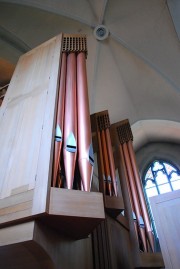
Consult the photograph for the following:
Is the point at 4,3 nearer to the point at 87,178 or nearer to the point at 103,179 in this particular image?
the point at 103,179

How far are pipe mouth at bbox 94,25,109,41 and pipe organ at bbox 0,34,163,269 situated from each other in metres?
3.47

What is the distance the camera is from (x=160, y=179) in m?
7.59

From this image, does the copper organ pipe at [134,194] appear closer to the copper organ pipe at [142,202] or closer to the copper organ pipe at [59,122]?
the copper organ pipe at [142,202]

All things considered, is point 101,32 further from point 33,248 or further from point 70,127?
point 33,248

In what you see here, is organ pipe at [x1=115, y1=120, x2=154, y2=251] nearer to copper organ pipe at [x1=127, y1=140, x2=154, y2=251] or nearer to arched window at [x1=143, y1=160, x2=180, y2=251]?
copper organ pipe at [x1=127, y1=140, x2=154, y2=251]

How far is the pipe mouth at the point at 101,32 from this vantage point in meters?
6.87

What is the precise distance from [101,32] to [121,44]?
68 centimetres

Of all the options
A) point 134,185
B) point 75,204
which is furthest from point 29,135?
point 134,185

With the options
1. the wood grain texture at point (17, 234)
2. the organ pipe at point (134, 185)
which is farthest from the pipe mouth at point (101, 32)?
the wood grain texture at point (17, 234)

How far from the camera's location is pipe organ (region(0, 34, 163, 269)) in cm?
160

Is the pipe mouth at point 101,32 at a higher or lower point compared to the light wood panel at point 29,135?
higher

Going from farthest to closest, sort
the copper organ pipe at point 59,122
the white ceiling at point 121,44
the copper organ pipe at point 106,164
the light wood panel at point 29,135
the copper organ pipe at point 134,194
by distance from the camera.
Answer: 1. the white ceiling at point 121,44
2. the copper organ pipe at point 134,194
3. the copper organ pipe at point 106,164
4. the copper organ pipe at point 59,122
5. the light wood panel at point 29,135

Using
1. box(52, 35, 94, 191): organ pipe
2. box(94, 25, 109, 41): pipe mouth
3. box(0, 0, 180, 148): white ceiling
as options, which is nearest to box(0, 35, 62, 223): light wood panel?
box(52, 35, 94, 191): organ pipe

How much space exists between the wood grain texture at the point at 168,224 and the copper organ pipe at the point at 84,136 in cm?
366
